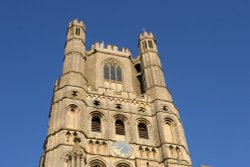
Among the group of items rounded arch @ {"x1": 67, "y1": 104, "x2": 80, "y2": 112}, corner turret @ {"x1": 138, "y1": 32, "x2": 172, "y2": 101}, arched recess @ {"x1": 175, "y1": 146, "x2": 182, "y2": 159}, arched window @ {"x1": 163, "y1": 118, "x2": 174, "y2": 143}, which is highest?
corner turret @ {"x1": 138, "y1": 32, "x2": 172, "y2": 101}

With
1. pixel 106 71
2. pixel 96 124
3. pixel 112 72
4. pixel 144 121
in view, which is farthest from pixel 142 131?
pixel 106 71

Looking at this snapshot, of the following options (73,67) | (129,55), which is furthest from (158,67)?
(73,67)

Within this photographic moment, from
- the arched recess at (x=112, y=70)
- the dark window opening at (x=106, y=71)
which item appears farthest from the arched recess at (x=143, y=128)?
the dark window opening at (x=106, y=71)

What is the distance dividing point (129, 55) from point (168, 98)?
7.69 metres

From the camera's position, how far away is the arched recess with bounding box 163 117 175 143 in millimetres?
29478

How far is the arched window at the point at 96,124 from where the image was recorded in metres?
29.7

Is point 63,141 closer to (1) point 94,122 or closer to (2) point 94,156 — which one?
(2) point 94,156

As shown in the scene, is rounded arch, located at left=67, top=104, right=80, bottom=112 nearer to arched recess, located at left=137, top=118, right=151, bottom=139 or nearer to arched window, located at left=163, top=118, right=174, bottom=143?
arched recess, located at left=137, top=118, right=151, bottom=139

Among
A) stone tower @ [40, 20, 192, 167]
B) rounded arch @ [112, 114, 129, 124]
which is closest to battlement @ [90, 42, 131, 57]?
stone tower @ [40, 20, 192, 167]

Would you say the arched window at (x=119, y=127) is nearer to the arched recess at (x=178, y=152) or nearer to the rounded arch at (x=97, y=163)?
the rounded arch at (x=97, y=163)

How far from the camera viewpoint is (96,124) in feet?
99.2

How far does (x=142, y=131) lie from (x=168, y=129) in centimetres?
169

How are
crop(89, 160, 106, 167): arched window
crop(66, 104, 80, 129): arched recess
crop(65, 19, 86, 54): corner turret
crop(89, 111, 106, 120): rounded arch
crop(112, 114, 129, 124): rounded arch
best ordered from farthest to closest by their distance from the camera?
crop(65, 19, 86, 54): corner turret < crop(112, 114, 129, 124): rounded arch < crop(89, 111, 106, 120): rounded arch < crop(66, 104, 80, 129): arched recess < crop(89, 160, 106, 167): arched window

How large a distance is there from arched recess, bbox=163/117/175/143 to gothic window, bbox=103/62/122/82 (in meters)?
6.73
